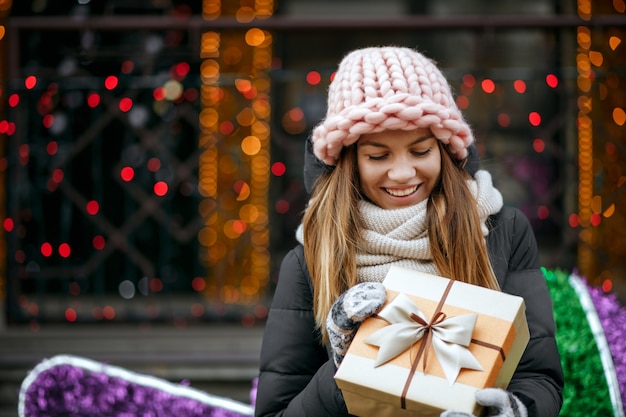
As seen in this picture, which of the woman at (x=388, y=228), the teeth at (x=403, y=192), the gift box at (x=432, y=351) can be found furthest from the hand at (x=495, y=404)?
the teeth at (x=403, y=192)

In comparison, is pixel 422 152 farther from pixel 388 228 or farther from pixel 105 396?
pixel 105 396

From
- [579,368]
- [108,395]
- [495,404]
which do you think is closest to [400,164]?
→ [495,404]

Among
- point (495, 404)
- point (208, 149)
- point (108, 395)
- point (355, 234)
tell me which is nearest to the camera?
point (495, 404)

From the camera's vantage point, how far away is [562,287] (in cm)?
245

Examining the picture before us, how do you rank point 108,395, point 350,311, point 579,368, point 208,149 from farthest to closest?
point 208,149 < point 108,395 < point 579,368 < point 350,311

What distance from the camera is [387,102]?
1.84 meters

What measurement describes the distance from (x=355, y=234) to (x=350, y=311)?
309mm

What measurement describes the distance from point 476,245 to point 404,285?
244mm

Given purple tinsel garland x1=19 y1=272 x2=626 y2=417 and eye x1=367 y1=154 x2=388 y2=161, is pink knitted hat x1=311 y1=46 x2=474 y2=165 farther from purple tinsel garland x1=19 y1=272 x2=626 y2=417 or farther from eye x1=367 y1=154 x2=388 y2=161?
purple tinsel garland x1=19 y1=272 x2=626 y2=417

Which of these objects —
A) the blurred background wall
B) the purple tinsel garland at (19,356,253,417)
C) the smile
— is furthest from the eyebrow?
the blurred background wall

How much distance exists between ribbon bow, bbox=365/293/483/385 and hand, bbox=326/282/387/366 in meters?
0.03

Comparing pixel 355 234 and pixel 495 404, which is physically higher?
pixel 355 234

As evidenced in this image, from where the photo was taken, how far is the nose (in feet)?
6.19

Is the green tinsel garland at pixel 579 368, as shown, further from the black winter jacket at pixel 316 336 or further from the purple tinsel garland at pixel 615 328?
the black winter jacket at pixel 316 336
